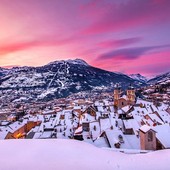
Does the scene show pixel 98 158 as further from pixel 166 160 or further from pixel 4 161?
pixel 4 161

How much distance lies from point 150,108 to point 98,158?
216 feet

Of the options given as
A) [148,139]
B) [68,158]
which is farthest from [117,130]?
[68,158]

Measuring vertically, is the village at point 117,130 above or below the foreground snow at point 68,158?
below

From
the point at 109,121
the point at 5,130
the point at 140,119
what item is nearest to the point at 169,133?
the point at 109,121

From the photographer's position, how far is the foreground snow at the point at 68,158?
7.49 metres

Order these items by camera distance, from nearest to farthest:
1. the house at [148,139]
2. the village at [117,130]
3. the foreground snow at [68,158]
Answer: the foreground snow at [68,158]
the house at [148,139]
the village at [117,130]

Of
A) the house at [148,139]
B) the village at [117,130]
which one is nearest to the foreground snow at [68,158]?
the village at [117,130]

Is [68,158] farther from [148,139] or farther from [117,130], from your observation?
[117,130]

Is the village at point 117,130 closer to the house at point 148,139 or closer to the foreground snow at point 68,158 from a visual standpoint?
the house at point 148,139

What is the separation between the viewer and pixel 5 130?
63.4m

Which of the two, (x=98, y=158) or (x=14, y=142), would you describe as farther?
(x=14, y=142)

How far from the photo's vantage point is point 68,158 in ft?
27.0

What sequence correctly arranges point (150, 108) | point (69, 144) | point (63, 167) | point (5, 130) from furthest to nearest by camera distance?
1. point (150, 108)
2. point (5, 130)
3. point (69, 144)
4. point (63, 167)

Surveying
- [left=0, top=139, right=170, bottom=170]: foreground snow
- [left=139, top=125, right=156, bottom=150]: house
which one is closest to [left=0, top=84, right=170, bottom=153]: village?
[left=139, top=125, right=156, bottom=150]: house
